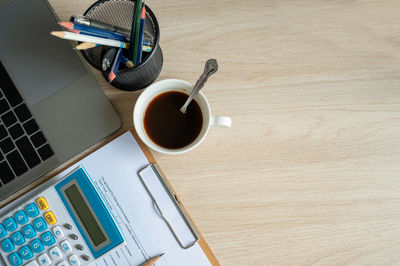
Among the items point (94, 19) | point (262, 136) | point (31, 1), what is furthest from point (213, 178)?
point (31, 1)

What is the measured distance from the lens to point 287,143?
23.4 inches

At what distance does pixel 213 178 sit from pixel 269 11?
34cm

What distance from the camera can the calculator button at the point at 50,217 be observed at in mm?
549

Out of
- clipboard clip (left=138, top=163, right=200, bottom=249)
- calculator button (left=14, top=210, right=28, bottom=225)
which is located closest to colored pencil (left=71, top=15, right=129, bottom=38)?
clipboard clip (left=138, top=163, right=200, bottom=249)

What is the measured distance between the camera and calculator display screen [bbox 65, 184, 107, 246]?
0.54 meters

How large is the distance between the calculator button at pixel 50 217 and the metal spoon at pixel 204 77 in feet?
0.96

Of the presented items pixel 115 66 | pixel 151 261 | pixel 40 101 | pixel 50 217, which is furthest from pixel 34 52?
pixel 151 261

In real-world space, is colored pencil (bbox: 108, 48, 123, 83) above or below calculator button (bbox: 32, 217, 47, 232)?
above

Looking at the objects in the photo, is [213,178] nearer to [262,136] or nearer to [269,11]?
[262,136]

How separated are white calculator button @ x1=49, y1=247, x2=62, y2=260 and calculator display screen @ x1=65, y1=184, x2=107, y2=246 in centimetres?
6

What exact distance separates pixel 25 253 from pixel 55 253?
54mm

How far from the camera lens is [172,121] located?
1.86 ft

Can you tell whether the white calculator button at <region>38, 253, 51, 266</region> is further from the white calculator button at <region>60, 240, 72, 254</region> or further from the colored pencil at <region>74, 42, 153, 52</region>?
the colored pencil at <region>74, 42, 153, 52</region>

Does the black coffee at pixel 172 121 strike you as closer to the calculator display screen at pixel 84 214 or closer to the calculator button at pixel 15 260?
the calculator display screen at pixel 84 214
